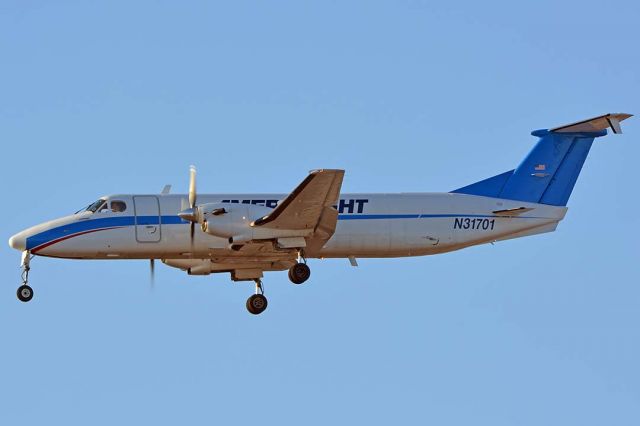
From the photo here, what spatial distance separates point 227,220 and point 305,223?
78.7 inches

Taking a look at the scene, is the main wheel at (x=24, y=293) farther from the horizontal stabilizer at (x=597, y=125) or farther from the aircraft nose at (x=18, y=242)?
the horizontal stabilizer at (x=597, y=125)

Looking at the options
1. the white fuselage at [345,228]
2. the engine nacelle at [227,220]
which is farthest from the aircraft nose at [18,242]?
the engine nacelle at [227,220]

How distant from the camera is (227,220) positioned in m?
30.0

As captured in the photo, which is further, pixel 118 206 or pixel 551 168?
pixel 551 168

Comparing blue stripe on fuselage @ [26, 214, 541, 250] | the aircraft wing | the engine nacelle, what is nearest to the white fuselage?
blue stripe on fuselage @ [26, 214, 541, 250]

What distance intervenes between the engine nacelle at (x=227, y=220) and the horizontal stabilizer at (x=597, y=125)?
32.6 ft

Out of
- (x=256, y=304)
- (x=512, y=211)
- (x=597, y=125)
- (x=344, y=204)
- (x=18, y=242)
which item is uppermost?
(x=597, y=125)

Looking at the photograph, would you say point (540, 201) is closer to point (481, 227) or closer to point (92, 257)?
point (481, 227)

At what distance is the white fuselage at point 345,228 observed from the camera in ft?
103

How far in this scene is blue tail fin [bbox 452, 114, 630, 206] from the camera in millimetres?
33844

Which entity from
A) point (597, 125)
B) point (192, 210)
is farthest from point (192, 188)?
point (597, 125)

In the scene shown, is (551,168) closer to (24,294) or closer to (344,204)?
(344,204)

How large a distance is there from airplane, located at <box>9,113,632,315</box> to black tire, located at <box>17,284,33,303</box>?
0.09 feet

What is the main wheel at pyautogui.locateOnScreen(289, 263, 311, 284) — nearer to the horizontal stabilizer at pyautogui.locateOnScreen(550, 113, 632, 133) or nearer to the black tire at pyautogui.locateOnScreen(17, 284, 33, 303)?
the black tire at pyautogui.locateOnScreen(17, 284, 33, 303)
